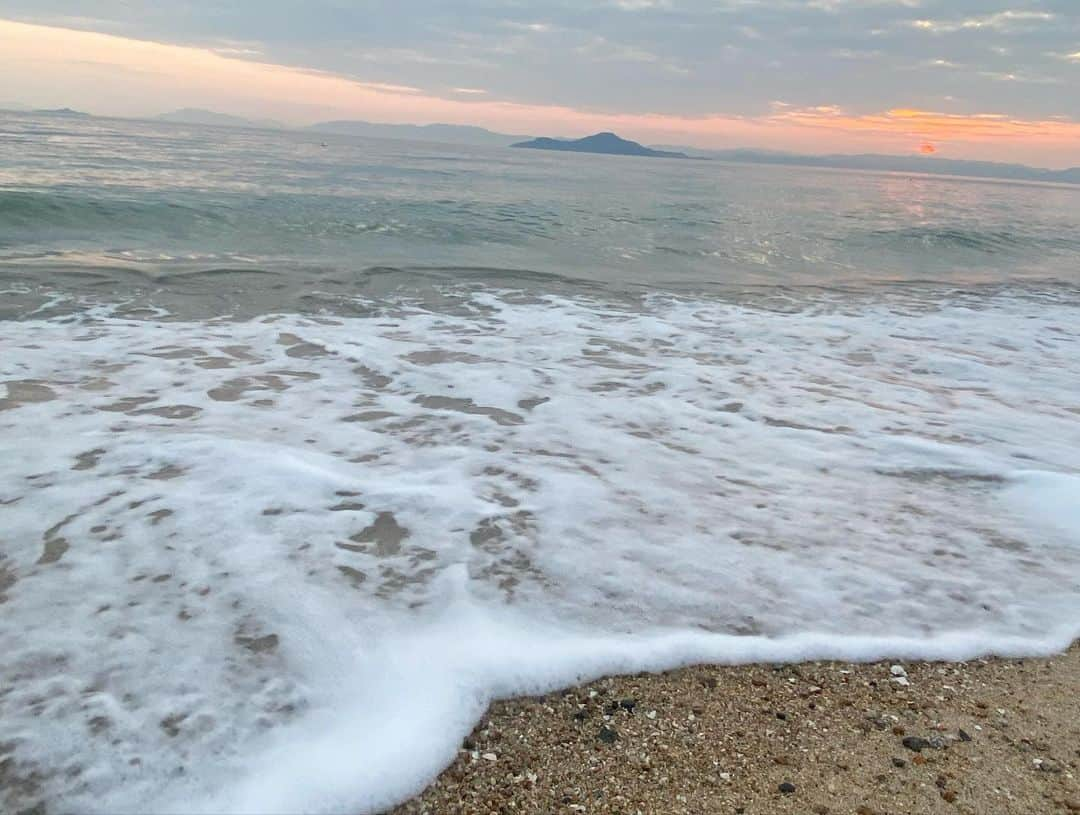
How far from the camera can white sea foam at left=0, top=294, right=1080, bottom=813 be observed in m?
2.35

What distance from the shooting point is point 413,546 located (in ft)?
11.5

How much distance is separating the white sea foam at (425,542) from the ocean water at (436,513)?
0.02 m

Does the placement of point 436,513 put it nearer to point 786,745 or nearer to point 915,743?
point 786,745

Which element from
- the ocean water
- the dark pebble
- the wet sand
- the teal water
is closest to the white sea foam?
the ocean water

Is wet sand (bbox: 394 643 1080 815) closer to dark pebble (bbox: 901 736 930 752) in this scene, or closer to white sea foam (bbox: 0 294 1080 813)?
dark pebble (bbox: 901 736 930 752)

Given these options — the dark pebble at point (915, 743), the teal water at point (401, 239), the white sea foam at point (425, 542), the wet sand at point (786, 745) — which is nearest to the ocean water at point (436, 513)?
the white sea foam at point (425, 542)

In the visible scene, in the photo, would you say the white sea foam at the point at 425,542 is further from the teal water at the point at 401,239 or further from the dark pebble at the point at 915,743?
the teal water at the point at 401,239

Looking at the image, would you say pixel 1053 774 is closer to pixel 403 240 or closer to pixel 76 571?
pixel 76 571

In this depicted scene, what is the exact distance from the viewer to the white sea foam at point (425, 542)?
2348 millimetres

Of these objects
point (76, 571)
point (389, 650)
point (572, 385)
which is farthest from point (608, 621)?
point (572, 385)

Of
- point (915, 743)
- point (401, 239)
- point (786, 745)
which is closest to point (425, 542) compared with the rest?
point (786, 745)

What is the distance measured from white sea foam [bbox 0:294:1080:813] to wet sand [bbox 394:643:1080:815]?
12 cm

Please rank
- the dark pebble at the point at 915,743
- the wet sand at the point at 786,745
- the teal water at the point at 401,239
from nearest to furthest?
the wet sand at the point at 786,745
the dark pebble at the point at 915,743
the teal water at the point at 401,239

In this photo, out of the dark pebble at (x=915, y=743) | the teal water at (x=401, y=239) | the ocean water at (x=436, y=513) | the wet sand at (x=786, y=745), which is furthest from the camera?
the teal water at (x=401, y=239)
